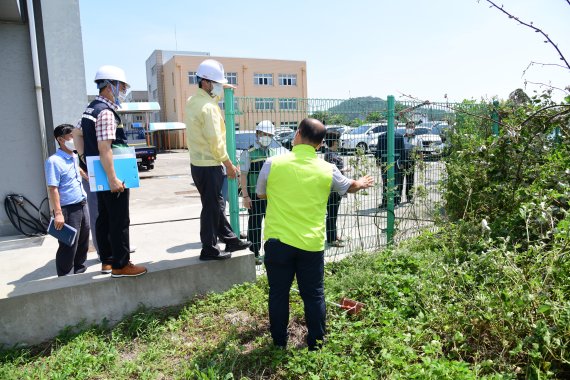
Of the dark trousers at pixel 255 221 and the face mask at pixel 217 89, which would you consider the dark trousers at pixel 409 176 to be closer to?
the dark trousers at pixel 255 221

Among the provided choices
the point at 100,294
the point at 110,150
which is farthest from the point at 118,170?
the point at 100,294

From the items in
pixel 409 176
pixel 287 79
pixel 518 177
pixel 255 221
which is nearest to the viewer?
pixel 518 177

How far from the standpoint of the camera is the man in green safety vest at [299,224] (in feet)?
9.59

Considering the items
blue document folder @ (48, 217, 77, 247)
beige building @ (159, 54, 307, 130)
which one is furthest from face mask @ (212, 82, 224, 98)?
beige building @ (159, 54, 307, 130)

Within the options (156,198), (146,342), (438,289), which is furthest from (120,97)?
(156,198)

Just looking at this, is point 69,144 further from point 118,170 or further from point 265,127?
point 265,127

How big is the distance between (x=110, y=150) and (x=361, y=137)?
10.1 feet

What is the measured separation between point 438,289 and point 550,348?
104 centimetres

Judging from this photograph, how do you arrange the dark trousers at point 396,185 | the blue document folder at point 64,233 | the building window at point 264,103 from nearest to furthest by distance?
the blue document folder at point 64,233 → the building window at point 264,103 → the dark trousers at point 396,185

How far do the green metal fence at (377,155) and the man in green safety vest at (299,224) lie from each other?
159 centimetres

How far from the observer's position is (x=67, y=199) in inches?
165

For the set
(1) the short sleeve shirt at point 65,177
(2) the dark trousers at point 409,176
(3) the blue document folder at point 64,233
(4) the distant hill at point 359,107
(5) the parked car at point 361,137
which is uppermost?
(4) the distant hill at point 359,107

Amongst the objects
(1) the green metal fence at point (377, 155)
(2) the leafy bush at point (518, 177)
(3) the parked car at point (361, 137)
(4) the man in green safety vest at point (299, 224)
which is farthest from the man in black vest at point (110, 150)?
(2) the leafy bush at point (518, 177)

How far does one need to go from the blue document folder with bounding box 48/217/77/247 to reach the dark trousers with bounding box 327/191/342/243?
301 cm
